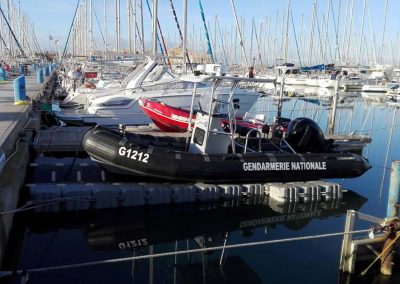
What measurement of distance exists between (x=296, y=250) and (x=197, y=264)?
1653 mm

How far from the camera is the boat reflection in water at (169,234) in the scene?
590cm

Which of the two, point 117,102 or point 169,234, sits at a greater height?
point 117,102

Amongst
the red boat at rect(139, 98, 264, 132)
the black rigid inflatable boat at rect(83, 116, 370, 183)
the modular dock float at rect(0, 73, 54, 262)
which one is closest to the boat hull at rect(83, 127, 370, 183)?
the black rigid inflatable boat at rect(83, 116, 370, 183)

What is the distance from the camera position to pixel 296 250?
6.75m

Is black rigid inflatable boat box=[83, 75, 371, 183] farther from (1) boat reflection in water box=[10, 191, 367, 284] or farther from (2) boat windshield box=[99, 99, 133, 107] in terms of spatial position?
(2) boat windshield box=[99, 99, 133, 107]

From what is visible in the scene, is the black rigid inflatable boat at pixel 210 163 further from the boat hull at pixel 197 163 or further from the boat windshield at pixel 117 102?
the boat windshield at pixel 117 102

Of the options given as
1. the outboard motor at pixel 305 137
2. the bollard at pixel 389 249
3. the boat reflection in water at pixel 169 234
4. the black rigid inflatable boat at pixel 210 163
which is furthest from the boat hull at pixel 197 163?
the bollard at pixel 389 249

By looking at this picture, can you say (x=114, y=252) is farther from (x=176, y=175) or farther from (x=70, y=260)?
(x=176, y=175)

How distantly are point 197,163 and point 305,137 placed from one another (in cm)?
299

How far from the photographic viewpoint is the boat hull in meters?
8.20

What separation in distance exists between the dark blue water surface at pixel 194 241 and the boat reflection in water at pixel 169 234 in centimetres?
1

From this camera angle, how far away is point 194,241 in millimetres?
7191

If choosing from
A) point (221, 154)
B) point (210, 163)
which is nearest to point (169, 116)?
point (221, 154)

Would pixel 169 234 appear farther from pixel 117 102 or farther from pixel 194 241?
pixel 117 102
